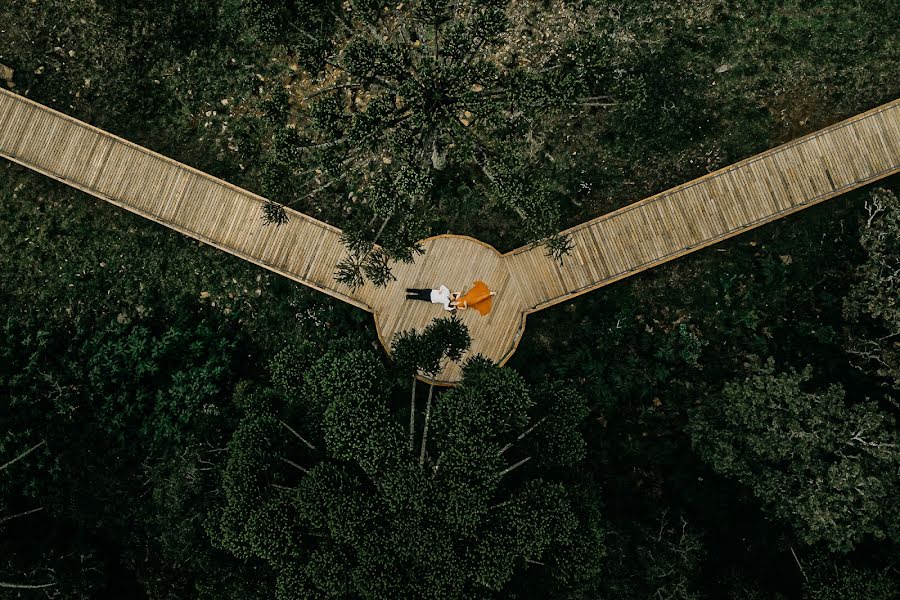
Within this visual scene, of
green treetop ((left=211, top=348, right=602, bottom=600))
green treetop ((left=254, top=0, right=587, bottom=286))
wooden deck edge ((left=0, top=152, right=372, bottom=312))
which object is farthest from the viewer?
wooden deck edge ((left=0, top=152, right=372, bottom=312))

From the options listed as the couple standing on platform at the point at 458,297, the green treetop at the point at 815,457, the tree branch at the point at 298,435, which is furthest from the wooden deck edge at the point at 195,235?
the green treetop at the point at 815,457

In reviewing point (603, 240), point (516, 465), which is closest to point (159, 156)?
point (603, 240)

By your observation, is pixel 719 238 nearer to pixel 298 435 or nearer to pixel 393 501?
pixel 393 501

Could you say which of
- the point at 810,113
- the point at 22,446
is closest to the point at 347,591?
the point at 22,446

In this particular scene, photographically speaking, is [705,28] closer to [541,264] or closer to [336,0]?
[541,264]

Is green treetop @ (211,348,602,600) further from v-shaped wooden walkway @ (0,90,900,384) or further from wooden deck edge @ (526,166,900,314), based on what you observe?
wooden deck edge @ (526,166,900,314)

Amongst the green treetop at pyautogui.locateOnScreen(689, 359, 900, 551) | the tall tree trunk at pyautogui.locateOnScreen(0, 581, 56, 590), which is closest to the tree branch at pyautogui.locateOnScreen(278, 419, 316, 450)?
the tall tree trunk at pyautogui.locateOnScreen(0, 581, 56, 590)
